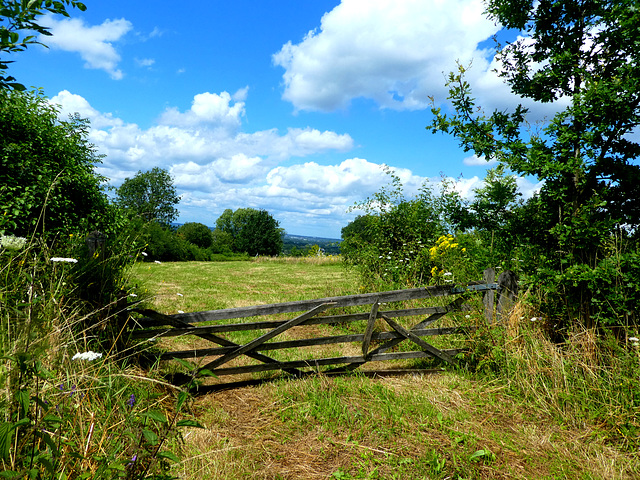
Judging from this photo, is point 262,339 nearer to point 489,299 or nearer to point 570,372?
point 489,299

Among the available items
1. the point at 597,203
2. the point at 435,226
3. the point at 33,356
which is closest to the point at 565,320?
the point at 597,203

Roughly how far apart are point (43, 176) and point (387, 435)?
5.55 m

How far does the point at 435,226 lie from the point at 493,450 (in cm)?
690

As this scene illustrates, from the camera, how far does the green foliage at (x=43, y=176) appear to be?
4.84 m

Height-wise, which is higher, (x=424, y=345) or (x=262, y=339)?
(x=262, y=339)

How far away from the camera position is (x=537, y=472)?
2945mm

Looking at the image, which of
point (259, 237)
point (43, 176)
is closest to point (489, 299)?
point (43, 176)

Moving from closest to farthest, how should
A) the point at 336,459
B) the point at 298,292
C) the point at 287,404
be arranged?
the point at 336,459
the point at 287,404
the point at 298,292

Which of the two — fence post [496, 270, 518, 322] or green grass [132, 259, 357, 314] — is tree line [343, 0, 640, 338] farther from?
green grass [132, 259, 357, 314]

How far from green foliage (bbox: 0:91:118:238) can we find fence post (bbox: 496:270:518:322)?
223 inches

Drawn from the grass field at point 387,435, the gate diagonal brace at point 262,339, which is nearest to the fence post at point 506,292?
the grass field at point 387,435

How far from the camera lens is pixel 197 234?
49531 mm

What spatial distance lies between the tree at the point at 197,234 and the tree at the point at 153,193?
372cm

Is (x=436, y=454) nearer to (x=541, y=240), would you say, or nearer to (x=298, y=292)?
(x=541, y=240)
